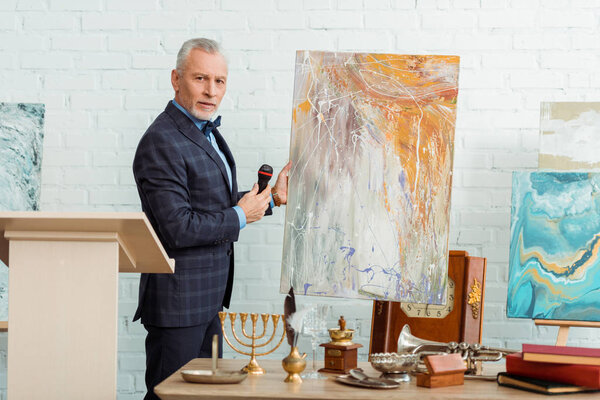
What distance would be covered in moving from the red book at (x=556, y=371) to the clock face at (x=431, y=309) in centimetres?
92

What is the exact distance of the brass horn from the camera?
1.75 metres

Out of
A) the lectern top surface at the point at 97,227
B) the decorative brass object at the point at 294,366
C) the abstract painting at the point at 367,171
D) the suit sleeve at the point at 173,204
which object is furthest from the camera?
the abstract painting at the point at 367,171

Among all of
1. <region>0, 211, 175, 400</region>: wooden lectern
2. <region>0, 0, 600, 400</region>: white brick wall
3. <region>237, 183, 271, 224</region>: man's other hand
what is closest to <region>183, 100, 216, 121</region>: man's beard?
<region>237, 183, 271, 224</region>: man's other hand

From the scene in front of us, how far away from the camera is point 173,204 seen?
210 centimetres

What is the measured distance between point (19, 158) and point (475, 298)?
6.64 feet

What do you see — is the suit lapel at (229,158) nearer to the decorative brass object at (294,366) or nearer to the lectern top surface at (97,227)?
the lectern top surface at (97,227)

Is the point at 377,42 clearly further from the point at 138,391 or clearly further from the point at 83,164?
the point at 138,391

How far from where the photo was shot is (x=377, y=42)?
295 cm

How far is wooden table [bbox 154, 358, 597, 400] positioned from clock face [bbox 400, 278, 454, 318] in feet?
2.99

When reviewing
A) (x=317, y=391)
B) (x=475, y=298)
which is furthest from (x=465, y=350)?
(x=475, y=298)

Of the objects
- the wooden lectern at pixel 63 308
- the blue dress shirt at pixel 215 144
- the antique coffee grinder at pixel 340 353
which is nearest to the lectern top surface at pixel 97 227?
the wooden lectern at pixel 63 308

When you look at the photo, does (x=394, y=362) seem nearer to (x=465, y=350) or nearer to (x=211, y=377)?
(x=465, y=350)

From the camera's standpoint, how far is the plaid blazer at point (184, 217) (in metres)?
2.12

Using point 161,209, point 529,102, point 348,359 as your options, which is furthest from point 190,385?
point 529,102
